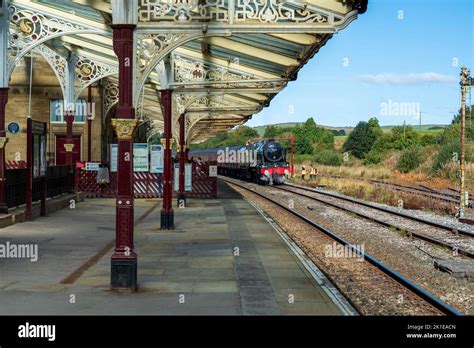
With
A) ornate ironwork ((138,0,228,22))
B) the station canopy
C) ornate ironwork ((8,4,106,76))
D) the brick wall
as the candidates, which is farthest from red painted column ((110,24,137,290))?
the brick wall

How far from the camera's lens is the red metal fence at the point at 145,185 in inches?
1229

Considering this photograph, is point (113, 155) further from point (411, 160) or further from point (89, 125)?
point (411, 160)

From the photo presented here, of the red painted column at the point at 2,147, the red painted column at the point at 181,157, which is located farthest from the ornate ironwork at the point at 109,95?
the red painted column at the point at 2,147

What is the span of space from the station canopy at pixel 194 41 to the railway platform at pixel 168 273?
2980 millimetres

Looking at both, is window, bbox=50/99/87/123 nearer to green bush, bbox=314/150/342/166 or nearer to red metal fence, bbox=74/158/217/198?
red metal fence, bbox=74/158/217/198

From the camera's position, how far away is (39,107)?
3300cm

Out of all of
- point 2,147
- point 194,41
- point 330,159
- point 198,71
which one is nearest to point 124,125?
point 2,147

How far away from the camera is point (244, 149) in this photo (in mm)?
51875

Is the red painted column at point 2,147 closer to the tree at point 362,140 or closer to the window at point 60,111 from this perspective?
the window at point 60,111

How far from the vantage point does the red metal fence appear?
1229 inches

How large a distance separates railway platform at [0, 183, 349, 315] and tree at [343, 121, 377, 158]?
81991 mm
